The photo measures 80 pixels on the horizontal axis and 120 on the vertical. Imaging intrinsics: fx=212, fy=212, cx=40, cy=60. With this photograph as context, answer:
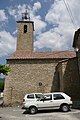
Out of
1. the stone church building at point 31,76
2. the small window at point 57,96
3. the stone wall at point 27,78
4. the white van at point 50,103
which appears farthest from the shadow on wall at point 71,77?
the white van at point 50,103

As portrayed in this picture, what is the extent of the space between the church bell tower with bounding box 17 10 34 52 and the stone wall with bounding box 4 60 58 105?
858 cm

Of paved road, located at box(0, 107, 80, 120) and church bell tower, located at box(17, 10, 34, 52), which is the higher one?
church bell tower, located at box(17, 10, 34, 52)

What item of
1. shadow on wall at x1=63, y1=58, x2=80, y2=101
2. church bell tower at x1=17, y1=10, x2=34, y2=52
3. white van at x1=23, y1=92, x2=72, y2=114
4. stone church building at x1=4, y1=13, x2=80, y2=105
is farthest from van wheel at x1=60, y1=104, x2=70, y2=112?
church bell tower at x1=17, y1=10, x2=34, y2=52

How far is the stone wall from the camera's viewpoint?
87.2 feet

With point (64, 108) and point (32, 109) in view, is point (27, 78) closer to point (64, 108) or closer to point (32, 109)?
point (32, 109)

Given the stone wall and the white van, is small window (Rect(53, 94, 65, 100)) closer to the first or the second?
the white van

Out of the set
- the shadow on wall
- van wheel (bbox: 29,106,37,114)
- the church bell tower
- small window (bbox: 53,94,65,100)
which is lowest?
van wheel (bbox: 29,106,37,114)

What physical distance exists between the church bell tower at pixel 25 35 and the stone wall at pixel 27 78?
338 inches

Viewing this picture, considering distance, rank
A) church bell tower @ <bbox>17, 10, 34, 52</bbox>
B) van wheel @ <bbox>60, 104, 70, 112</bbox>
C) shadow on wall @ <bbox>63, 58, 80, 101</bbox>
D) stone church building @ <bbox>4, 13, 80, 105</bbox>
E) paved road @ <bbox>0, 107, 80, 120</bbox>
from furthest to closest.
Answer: church bell tower @ <bbox>17, 10, 34, 52</bbox> → stone church building @ <bbox>4, 13, 80, 105</bbox> → shadow on wall @ <bbox>63, 58, 80, 101</bbox> → van wheel @ <bbox>60, 104, 70, 112</bbox> → paved road @ <bbox>0, 107, 80, 120</bbox>

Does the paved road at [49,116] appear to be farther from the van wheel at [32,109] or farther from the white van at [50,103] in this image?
the van wheel at [32,109]

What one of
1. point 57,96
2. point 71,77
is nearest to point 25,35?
point 71,77

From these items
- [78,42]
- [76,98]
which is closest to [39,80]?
[76,98]

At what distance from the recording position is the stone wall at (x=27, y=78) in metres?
26.6

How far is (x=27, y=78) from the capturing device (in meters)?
26.9
